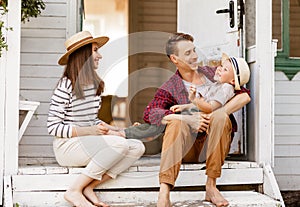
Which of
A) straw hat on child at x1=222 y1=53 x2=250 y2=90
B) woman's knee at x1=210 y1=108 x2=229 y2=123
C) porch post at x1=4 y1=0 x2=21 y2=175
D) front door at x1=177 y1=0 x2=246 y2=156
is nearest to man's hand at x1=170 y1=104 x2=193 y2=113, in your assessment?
woman's knee at x1=210 y1=108 x2=229 y2=123

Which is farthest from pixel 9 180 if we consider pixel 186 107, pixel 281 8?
pixel 281 8

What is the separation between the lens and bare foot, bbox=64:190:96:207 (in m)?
3.02

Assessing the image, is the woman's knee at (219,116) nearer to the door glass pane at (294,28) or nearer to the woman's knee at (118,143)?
the woman's knee at (118,143)

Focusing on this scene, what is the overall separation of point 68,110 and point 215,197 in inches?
39.2

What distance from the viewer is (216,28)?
409 centimetres

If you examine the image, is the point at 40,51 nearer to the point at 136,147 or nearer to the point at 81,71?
the point at 81,71

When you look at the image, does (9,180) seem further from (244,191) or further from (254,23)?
(254,23)

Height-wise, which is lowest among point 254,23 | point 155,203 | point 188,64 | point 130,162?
point 155,203

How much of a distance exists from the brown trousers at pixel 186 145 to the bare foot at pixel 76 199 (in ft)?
1.42

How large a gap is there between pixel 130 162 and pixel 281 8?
2069mm

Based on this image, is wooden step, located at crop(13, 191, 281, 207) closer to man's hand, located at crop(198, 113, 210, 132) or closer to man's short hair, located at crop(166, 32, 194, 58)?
man's hand, located at crop(198, 113, 210, 132)

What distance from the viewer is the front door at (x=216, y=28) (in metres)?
3.79

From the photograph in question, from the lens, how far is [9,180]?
10.3ft

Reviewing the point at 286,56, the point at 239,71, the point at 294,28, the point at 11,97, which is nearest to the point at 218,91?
the point at 239,71
